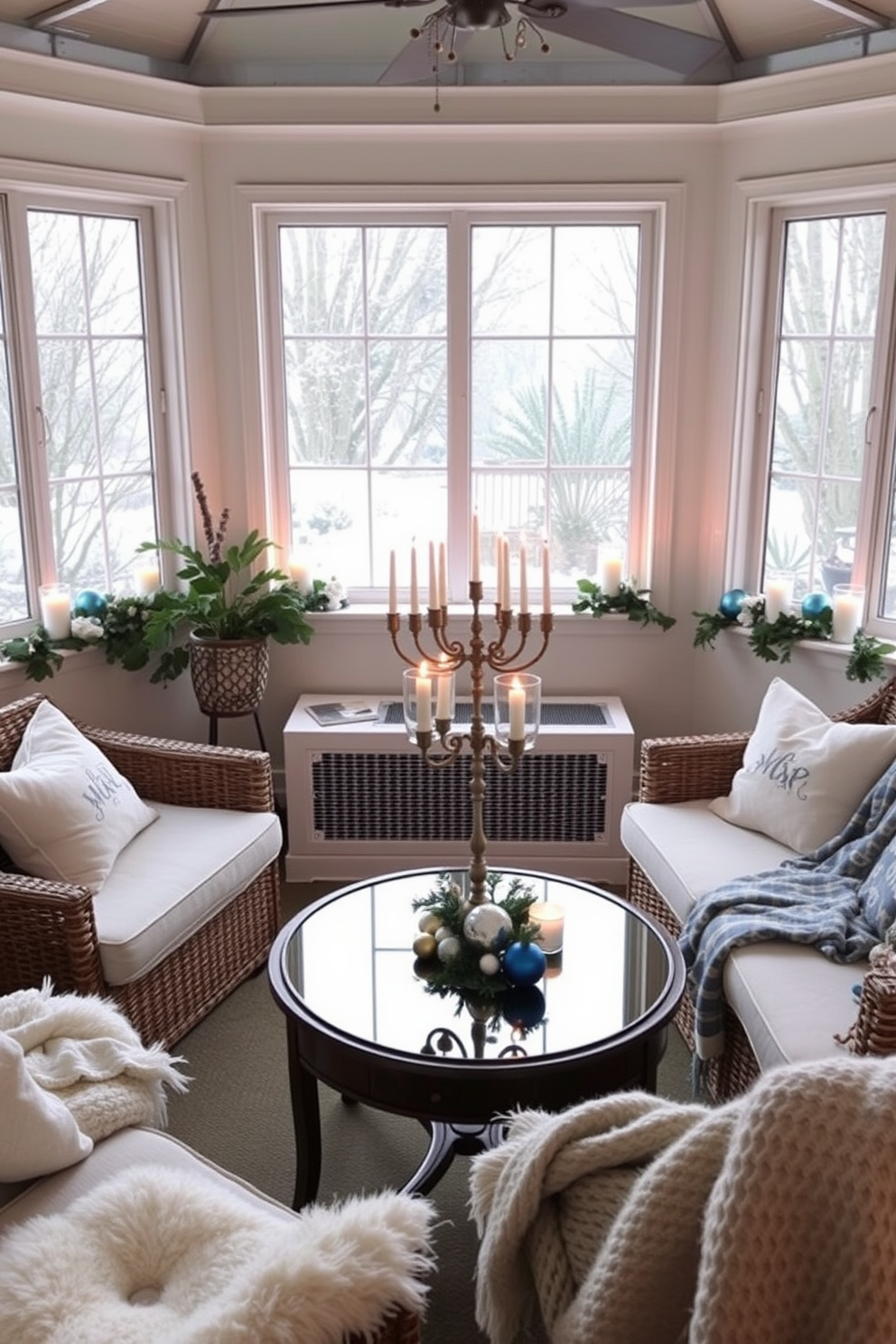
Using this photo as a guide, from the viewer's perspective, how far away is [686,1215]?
1.22m

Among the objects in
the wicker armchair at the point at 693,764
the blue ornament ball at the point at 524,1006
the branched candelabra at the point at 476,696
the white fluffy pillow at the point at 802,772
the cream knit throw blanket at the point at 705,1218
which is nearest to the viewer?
the cream knit throw blanket at the point at 705,1218

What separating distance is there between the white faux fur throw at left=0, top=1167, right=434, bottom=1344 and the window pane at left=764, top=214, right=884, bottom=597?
8.96ft

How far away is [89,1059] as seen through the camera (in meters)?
2.08

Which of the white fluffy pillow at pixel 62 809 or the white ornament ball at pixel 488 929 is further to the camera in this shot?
the white fluffy pillow at pixel 62 809

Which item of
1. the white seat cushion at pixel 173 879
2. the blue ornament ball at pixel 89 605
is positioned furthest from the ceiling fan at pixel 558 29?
the white seat cushion at pixel 173 879

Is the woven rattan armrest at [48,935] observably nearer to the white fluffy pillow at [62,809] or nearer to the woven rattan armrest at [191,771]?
the white fluffy pillow at [62,809]

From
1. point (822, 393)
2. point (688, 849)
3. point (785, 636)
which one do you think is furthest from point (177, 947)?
point (822, 393)

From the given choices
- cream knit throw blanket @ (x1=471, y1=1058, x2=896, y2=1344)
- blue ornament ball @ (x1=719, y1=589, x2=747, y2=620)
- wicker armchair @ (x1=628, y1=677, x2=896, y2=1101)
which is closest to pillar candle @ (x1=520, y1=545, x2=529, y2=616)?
cream knit throw blanket @ (x1=471, y1=1058, x2=896, y2=1344)

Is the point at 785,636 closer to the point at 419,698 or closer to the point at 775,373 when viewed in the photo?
the point at 775,373

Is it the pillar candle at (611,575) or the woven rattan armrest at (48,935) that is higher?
the pillar candle at (611,575)

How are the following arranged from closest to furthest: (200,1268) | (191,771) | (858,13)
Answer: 1. (200,1268)
2. (858,13)
3. (191,771)

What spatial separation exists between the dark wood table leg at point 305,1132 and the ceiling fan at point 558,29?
189 centimetres

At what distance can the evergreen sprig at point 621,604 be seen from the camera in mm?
3930

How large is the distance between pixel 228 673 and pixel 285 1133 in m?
1.48
